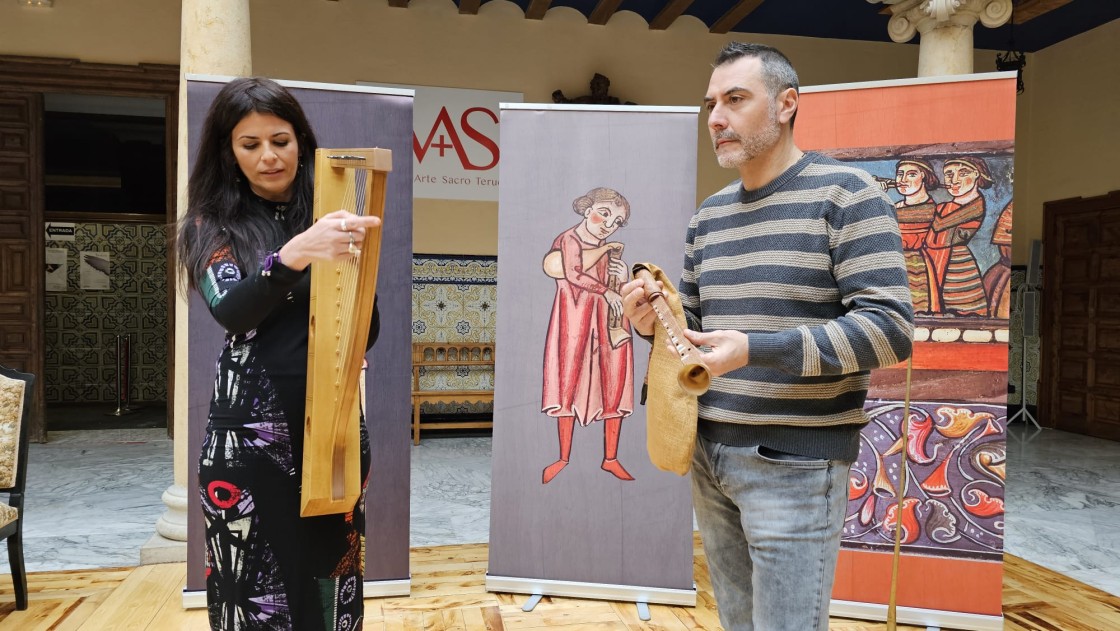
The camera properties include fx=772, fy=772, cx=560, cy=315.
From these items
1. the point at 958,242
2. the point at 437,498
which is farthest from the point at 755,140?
the point at 437,498

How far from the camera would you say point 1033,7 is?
6.63 m

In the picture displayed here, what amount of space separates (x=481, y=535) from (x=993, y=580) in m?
2.47

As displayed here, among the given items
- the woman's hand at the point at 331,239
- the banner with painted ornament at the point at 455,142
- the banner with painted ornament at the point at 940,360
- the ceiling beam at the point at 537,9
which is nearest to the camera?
the woman's hand at the point at 331,239

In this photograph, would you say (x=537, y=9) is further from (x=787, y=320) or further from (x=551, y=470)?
(x=787, y=320)

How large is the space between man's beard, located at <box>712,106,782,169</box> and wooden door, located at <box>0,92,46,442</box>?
6.72m

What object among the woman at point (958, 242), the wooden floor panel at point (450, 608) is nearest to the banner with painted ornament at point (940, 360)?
the woman at point (958, 242)

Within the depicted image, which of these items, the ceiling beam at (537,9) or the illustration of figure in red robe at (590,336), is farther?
the ceiling beam at (537,9)

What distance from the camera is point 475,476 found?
5.68 meters

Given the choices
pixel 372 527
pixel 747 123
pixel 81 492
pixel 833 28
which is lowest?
pixel 81 492

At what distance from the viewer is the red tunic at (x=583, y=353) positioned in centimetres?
314

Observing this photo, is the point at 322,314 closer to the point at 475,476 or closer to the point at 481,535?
the point at 481,535

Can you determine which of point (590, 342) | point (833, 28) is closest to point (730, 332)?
point (590, 342)

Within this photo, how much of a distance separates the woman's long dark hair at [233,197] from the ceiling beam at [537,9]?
222 inches

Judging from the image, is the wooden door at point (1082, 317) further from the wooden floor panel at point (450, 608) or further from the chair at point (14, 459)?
the chair at point (14, 459)
